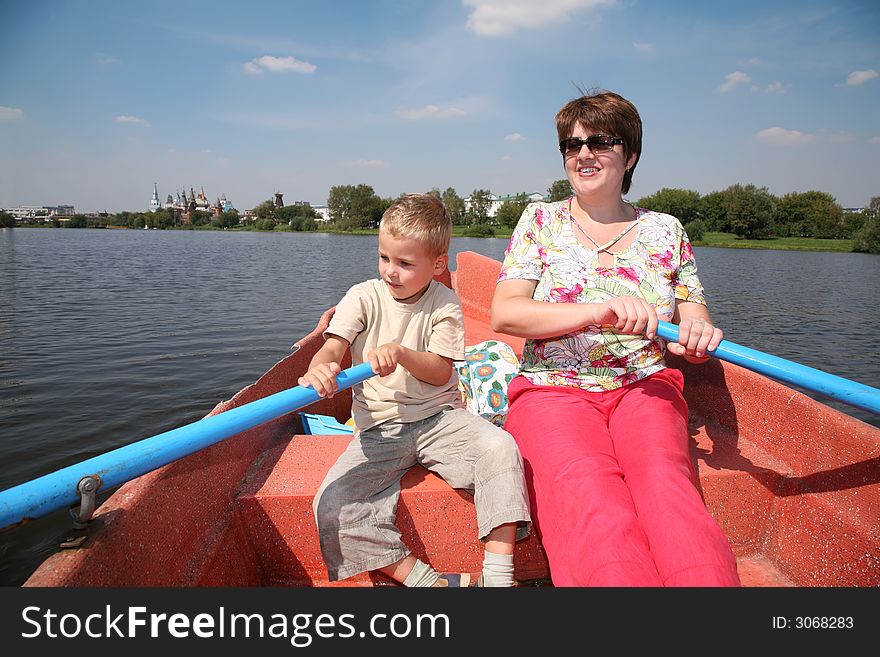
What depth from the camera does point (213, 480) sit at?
69.6 inches

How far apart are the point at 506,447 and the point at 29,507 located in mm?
1161

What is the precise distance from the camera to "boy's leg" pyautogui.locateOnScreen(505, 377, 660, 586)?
1286 mm

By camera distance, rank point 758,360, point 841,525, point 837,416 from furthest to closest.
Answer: point 837,416
point 841,525
point 758,360

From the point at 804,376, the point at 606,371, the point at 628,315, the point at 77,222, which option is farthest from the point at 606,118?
the point at 77,222

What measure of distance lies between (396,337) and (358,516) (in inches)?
A: 23.3


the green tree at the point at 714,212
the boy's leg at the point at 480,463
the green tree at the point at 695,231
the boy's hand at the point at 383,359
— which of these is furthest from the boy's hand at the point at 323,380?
the green tree at the point at 714,212

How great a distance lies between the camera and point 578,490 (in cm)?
145

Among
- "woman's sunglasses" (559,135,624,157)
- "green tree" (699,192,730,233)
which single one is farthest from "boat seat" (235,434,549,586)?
"green tree" (699,192,730,233)

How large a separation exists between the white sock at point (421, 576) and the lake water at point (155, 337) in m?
0.92

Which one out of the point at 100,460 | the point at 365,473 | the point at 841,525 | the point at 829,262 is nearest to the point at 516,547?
the point at 365,473

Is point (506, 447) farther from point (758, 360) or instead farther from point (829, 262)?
point (829, 262)

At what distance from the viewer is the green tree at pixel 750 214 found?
185ft

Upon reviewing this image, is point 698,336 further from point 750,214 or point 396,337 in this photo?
point 750,214

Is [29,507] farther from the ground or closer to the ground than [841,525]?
farther from the ground
